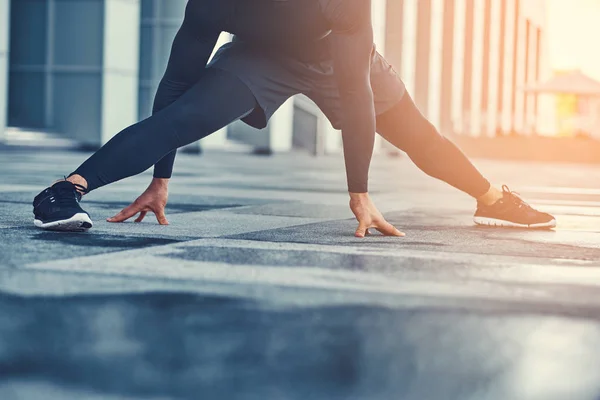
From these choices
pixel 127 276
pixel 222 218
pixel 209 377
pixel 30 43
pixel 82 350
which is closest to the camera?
pixel 209 377

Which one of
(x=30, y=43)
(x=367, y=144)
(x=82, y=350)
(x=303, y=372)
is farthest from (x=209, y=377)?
(x=30, y=43)

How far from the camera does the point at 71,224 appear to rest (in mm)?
4191

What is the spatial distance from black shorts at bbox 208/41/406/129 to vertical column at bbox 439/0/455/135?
35945mm

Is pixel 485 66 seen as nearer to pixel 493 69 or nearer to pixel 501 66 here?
pixel 493 69

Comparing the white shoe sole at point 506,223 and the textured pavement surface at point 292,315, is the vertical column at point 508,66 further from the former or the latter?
the textured pavement surface at point 292,315

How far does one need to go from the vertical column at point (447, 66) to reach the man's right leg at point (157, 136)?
119 ft

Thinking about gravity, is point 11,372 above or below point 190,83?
below

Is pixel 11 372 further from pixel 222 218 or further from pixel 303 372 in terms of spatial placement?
pixel 222 218

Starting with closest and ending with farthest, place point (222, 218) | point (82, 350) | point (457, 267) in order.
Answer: point (82, 350), point (457, 267), point (222, 218)

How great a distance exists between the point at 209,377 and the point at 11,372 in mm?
346

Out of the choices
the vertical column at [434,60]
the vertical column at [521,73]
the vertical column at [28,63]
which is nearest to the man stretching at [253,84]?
the vertical column at [28,63]

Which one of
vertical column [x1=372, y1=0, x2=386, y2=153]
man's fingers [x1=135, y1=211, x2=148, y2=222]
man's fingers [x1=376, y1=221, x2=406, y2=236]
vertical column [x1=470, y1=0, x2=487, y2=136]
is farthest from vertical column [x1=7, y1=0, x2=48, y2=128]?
vertical column [x1=470, y1=0, x2=487, y2=136]

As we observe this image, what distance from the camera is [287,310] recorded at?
2479 mm

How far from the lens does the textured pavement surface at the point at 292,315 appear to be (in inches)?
73.6
